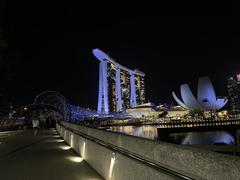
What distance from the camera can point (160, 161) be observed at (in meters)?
4.87

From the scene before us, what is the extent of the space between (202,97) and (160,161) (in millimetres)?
111297

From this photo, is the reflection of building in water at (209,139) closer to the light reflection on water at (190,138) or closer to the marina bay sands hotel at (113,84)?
the light reflection on water at (190,138)

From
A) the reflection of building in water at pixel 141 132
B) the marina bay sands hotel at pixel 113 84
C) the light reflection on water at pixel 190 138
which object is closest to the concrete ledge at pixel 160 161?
the reflection of building in water at pixel 141 132

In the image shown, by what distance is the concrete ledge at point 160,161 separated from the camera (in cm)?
316

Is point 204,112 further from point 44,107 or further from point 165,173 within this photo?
point 165,173

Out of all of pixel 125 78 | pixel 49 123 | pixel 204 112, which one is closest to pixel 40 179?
pixel 49 123

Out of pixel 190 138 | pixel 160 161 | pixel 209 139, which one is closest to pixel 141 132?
pixel 209 139

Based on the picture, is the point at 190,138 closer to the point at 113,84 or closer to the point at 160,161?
the point at 160,161

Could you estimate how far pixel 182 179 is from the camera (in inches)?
149

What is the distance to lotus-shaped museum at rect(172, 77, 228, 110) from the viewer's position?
10875 centimetres

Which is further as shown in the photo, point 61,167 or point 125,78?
point 125,78

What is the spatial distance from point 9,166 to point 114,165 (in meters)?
4.77

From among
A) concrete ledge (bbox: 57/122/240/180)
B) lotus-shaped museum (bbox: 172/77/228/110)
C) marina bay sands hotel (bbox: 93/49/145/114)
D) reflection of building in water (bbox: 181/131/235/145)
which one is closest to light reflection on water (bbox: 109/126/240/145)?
reflection of building in water (bbox: 181/131/235/145)

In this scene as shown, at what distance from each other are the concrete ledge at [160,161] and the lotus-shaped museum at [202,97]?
10303cm
